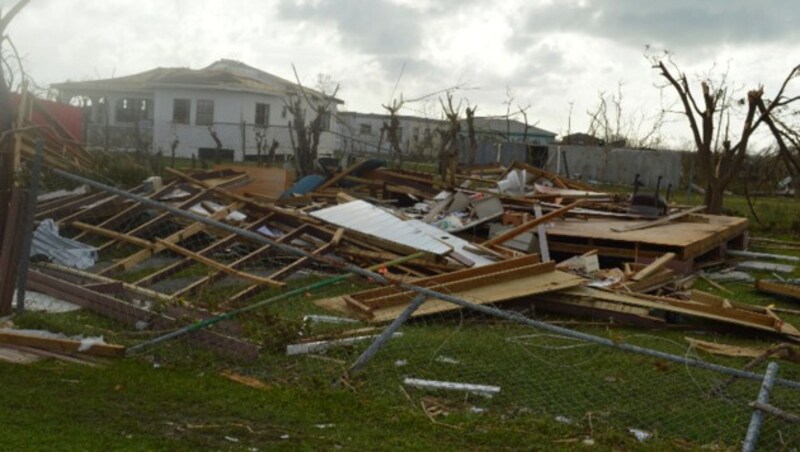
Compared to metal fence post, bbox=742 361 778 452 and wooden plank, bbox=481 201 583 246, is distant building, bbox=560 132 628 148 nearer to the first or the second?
wooden plank, bbox=481 201 583 246

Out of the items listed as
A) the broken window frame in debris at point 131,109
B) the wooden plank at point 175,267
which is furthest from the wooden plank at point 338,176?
the broken window frame in debris at point 131,109

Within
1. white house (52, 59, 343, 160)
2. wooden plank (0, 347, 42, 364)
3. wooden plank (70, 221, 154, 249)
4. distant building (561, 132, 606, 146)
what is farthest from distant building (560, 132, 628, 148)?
wooden plank (0, 347, 42, 364)

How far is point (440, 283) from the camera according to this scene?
9734 mm

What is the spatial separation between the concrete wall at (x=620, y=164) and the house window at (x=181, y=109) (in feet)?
50.5

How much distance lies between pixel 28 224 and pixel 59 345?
1.28m

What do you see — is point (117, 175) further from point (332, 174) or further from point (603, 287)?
point (603, 287)

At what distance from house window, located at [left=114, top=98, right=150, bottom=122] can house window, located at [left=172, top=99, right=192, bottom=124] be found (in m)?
1.96

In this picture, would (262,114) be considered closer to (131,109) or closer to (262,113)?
(262,113)

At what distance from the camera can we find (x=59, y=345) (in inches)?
256

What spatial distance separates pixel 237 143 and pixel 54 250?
24.4 metres

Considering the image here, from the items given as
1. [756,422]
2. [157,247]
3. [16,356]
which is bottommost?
[16,356]

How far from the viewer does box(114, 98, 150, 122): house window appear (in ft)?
126

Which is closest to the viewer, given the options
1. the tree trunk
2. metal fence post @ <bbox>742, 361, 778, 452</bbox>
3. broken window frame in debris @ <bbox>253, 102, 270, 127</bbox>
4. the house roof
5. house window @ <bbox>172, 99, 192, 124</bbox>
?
metal fence post @ <bbox>742, 361, 778, 452</bbox>

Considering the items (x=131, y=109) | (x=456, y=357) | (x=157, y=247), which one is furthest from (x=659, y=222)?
(x=131, y=109)
